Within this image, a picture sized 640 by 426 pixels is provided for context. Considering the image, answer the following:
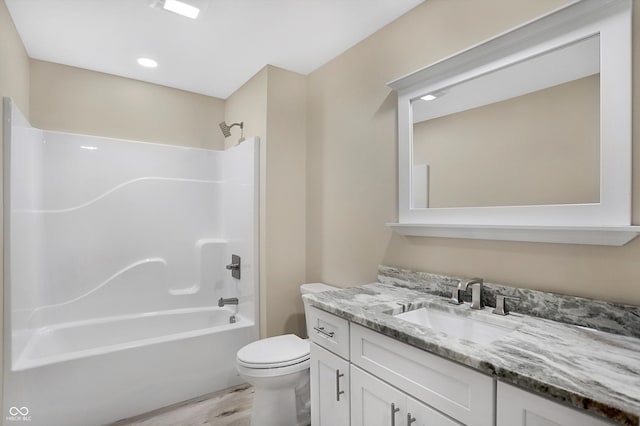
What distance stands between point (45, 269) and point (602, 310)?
350 cm

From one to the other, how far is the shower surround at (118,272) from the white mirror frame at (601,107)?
5.47 ft

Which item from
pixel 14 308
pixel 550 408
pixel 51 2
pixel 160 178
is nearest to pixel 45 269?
pixel 14 308

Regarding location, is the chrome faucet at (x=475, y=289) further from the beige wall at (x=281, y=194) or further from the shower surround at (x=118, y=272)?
the shower surround at (x=118, y=272)

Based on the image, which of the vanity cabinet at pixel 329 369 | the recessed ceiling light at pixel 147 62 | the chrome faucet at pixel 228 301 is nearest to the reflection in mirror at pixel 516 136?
the vanity cabinet at pixel 329 369

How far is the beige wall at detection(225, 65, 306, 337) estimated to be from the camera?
2600 millimetres

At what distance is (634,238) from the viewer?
112 centimetres

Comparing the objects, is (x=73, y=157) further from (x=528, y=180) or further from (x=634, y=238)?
(x=634, y=238)

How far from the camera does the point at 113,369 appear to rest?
213 cm

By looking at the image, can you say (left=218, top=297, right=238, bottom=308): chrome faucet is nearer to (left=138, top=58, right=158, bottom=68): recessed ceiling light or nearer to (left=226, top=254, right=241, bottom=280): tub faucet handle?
(left=226, top=254, right=241, bottom=280): tub faucet handle

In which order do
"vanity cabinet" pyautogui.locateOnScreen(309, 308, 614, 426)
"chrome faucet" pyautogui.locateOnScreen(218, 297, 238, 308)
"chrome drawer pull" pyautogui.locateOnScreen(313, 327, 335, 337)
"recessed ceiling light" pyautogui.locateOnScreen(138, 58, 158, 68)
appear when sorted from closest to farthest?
"vanity cabinet" pyautogui.locateOnScreen(309, 308, 614, 426) < "chrome drawer pull" pyautogui.locateOnScreen(313, 327, 335, 337) < "recessed ceiling light" pyautogui.locateOnScreen(138, 58, 158, 68) < "chrome faucet" pyautogui.locateOnScreen(218, 297, 238, 308)

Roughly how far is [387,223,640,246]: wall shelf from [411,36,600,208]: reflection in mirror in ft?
0.39

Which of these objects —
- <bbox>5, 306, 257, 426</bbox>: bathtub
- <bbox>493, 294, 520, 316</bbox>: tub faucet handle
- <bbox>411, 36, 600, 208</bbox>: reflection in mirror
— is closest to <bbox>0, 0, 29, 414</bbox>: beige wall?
<bbox>5, 306, 257, 426</bbox>: bathtub

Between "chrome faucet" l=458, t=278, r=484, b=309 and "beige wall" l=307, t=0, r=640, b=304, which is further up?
"beige wall" l=307, t=0, r=640, b=304

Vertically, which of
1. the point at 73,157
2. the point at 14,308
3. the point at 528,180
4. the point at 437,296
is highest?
the point at 73,157
